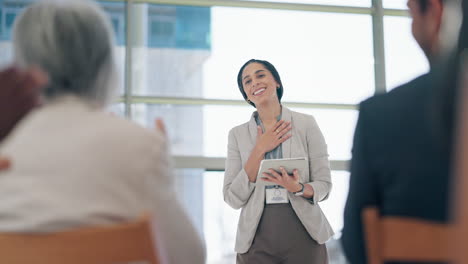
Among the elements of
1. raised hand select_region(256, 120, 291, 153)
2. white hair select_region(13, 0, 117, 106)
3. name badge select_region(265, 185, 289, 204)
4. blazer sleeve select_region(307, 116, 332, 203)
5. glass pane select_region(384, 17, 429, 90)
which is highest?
glass pane select_region(384, 17, 429, 90)

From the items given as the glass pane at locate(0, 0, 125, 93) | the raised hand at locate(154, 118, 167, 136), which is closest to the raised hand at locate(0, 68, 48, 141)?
the raised hand at locate(154, 118, 167, 136)

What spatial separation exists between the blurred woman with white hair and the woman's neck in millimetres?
2558

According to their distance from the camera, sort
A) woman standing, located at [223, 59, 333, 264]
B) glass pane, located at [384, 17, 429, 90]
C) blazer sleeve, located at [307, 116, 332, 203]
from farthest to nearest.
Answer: glass pane, located at [384, 17, 429, 90] < blazer sleeve, located at [307, 116, 332, 203] < woman standing, located at [223, 59, 333, 264]

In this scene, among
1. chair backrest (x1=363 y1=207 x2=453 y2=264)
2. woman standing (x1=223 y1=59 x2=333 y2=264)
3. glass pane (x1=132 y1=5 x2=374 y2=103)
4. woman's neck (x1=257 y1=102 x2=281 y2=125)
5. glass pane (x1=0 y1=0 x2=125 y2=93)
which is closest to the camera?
chair backrest (x1=363 y1=207 x2=453 y2=264)

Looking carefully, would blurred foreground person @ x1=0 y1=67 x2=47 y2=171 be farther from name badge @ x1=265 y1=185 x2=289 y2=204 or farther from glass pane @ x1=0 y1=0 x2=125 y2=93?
glass pane @ x1=0 y1=0 x2=125 y2=93

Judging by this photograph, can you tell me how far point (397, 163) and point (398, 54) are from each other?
641 cm

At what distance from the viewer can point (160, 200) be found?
5.28 ft

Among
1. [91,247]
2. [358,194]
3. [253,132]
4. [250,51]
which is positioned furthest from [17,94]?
[250,51]

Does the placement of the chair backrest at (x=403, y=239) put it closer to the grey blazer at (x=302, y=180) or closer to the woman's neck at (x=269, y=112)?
the grey blazer at (x=302, y=180)

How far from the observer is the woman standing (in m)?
3.85

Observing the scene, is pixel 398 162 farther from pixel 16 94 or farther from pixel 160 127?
pixel 16 94

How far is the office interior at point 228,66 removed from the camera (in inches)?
277

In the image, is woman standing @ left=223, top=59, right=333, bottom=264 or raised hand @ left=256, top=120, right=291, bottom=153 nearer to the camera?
woman standing @ left=223, top=59, right=333, bottom=264

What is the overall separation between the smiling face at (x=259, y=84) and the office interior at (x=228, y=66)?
261 centimetres
